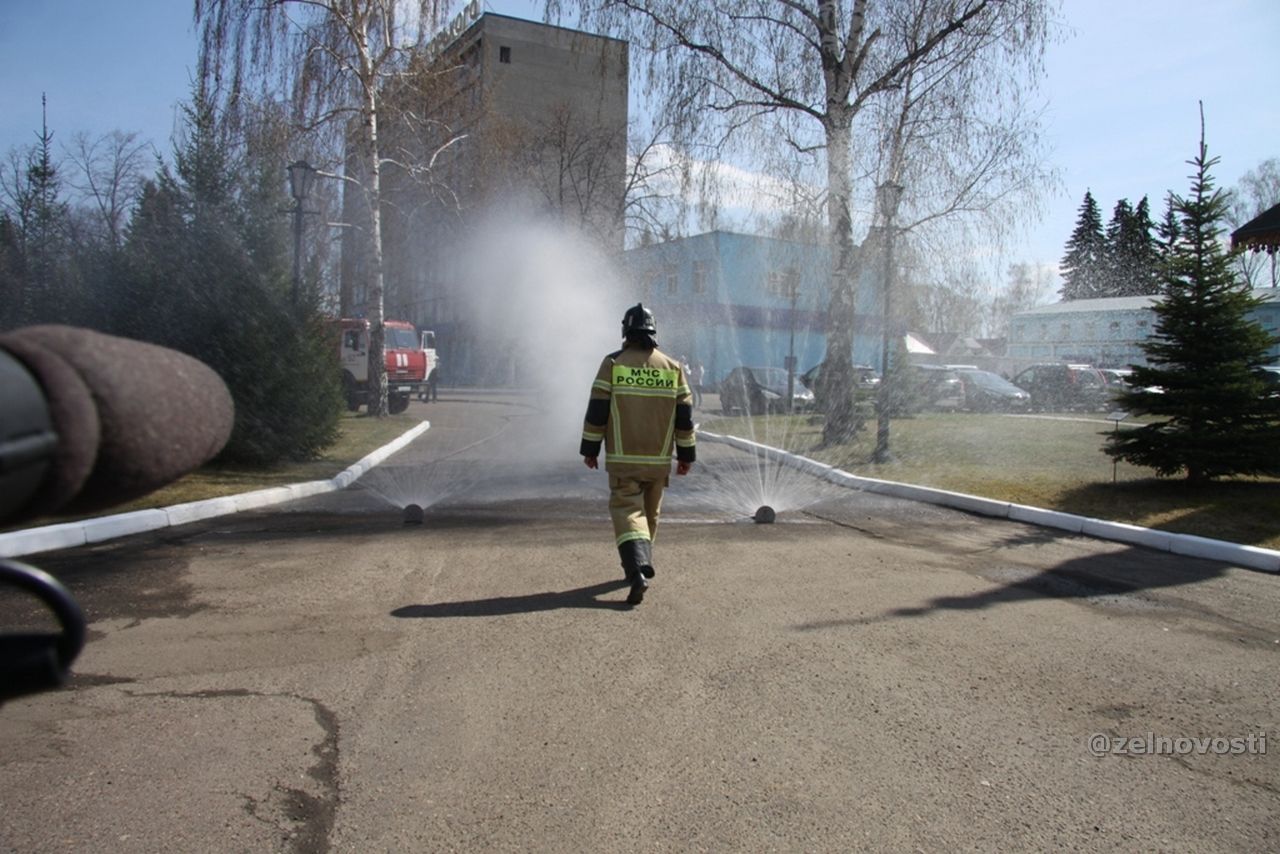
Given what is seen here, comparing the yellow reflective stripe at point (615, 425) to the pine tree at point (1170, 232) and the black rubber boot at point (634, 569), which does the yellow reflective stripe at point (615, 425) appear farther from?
the pine tree at point (1170, 232)

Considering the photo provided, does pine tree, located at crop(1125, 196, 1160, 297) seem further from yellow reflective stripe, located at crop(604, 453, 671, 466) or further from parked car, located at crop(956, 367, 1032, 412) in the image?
yellow reflective stripe, located at crop(604, 453, 671, 466)

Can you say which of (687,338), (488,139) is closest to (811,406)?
(488,139)

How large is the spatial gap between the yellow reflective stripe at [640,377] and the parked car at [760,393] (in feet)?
65.9

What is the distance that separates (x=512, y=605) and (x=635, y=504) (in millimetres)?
1044

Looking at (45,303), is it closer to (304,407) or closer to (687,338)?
(304,407)

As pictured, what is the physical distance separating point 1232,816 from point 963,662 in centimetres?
159

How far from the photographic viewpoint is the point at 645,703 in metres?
4.04

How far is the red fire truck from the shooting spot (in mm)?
25219

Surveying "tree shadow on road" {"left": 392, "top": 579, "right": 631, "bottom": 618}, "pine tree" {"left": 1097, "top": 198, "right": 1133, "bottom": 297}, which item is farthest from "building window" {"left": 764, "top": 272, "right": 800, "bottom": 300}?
"pine tree" {"left": 1097, "top": 198, "right": 1133, "bottom": 297}

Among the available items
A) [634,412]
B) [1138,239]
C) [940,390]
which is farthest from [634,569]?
[1138,239]

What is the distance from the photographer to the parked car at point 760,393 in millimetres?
26031

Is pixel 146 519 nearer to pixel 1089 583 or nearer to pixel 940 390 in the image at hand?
pixel 1089 583

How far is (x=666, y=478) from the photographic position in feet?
20.3

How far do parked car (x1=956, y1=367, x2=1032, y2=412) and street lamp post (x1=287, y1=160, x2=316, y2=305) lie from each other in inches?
831
